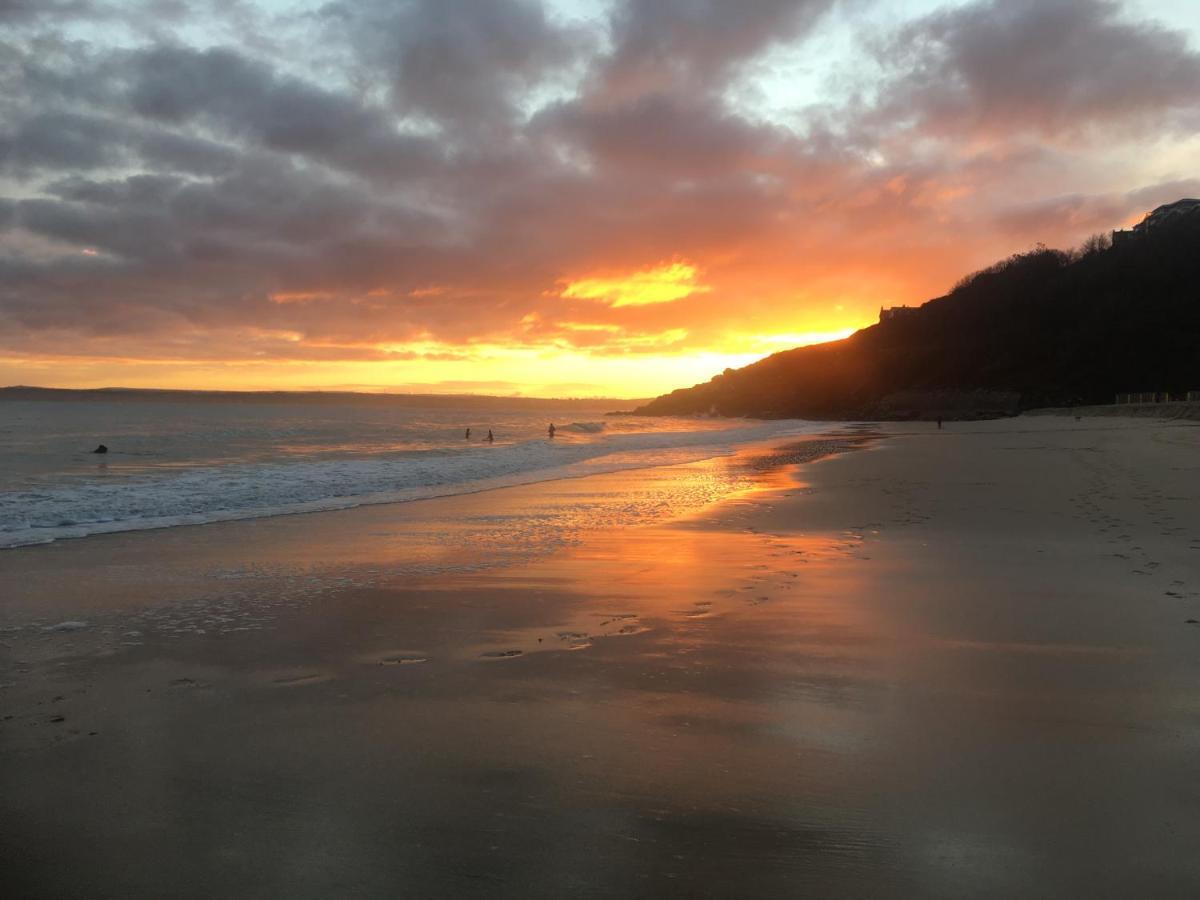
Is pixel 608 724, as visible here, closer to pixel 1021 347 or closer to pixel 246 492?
pixel 246 492

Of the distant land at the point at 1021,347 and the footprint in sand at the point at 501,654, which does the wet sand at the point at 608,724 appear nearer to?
the footprint in sand at the point at 501,654

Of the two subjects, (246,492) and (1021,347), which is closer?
(246,492)

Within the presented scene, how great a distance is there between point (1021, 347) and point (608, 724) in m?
114

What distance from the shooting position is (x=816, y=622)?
6309 millimetres

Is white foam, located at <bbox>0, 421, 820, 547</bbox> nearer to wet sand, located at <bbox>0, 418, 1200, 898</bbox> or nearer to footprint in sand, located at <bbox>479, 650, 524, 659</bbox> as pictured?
wet sand, located at <bbox>0, 418, 1200, 898</bbox>

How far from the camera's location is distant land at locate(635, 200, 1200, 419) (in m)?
85.6

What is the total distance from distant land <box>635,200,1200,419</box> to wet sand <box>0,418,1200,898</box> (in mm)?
76994

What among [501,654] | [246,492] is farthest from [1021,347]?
[501,654]

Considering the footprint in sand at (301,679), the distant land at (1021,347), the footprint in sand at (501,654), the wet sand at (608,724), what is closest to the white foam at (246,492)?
the wet sand at (608,724)

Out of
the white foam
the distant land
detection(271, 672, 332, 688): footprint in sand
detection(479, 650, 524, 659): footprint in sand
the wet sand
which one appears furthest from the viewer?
the distant land

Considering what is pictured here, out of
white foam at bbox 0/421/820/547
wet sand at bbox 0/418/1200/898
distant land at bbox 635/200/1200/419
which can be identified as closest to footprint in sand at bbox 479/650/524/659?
wet sand at bbox 0/418/1200/898

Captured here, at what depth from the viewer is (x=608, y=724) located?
4.18m

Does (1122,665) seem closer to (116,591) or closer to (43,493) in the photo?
(116,591)

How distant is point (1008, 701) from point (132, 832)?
14.7 ft
